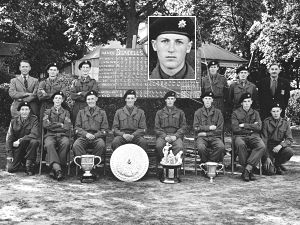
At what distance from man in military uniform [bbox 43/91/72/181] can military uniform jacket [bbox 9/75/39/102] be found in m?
0.57

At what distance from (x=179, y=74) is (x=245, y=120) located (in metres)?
1.85

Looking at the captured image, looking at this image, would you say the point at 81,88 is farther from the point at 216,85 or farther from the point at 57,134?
the point at 216,85

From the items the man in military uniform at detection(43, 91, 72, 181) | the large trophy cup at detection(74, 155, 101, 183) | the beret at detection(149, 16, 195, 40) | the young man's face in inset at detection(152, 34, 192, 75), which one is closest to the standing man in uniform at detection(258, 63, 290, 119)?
the young man's face in inset at detection(152, 34, 192, 75)

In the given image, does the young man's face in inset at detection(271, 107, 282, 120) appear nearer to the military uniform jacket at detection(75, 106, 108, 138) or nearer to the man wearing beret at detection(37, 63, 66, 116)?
the military uniform jacket at detection(75, 106, 108, 138)

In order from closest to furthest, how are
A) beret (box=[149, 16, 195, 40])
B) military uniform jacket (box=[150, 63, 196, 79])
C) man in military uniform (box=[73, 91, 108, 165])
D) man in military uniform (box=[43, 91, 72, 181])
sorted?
man in military uniform (box=[43, 91, 72, 181]) < man in military uniform (box=[73, 91, 108, 165]) < beret (box=[149, 16, 195, 40]) < military uniform jacket (box=[150, 63, 196, 79])

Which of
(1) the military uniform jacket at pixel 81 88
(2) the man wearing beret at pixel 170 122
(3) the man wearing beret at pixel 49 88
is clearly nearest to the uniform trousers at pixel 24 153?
(3) the man wearing beret at pixel 49 88

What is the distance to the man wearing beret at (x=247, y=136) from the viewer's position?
691 centimetres

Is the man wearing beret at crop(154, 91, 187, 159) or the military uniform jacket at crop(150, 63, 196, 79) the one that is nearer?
the man wearing beret at crop(154, 91, 187, 159)

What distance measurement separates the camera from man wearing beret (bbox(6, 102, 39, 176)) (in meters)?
6.95

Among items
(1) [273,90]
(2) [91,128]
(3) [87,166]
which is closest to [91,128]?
(2) [91,128]

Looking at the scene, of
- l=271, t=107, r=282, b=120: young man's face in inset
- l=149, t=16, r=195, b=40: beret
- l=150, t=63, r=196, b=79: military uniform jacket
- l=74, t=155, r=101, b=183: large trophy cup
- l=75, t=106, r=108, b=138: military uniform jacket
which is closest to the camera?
l=74, t=155, r=101, b=183: large trophy cup

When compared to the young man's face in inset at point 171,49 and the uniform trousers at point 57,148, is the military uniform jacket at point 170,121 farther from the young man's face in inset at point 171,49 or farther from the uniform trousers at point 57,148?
the uniform trousers at point 57,148

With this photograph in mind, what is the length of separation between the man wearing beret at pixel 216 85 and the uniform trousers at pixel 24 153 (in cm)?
347

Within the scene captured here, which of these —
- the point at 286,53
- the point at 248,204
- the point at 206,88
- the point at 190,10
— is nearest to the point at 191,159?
the point at 206,88
